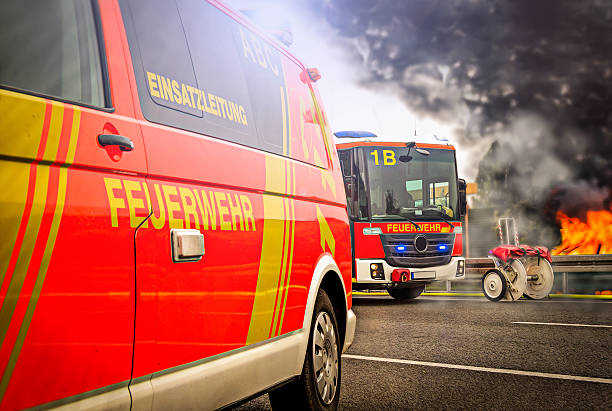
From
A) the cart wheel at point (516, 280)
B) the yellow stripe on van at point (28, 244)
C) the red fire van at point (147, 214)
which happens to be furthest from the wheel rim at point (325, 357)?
the cart wheel at point (516, 280)

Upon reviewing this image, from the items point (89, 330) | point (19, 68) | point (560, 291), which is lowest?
point (560, 291)

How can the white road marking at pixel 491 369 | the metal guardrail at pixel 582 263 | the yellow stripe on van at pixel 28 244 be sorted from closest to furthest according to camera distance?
the yellow stripe on van at pixel 28 244 → the white road marking at pixel 491 369 → the metal guardrail at pixel 582 263

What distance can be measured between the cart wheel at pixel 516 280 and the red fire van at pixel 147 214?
9330 mm

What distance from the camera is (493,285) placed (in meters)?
12.7

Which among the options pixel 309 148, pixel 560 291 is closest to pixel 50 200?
pixel 309 148

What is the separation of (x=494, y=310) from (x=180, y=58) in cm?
907

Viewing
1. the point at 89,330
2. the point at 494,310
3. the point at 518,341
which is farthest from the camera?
the point at 494,310

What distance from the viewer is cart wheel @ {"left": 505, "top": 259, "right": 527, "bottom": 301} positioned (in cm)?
1249

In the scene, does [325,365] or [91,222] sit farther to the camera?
[325,365]

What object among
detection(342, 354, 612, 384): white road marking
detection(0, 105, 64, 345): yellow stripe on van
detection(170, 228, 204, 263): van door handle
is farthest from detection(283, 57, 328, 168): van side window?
detection(342, 354, 612, 384): white road marking

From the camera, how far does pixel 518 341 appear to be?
743cm

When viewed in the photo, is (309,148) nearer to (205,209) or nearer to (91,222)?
(205,209)

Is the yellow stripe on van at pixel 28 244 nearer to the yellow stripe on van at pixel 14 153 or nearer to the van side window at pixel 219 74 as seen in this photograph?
the yellow stripe on van at pixel 14 153

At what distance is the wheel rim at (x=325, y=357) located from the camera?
4205mm
